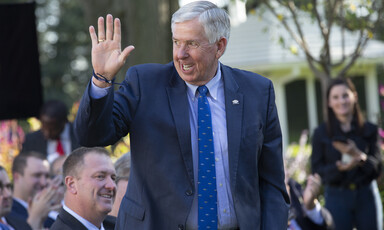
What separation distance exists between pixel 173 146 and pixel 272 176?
567mm

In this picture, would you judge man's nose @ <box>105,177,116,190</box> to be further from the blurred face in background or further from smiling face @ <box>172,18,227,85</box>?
smiling face @ <box>172,18,227,85</box>

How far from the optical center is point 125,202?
10.9 feet

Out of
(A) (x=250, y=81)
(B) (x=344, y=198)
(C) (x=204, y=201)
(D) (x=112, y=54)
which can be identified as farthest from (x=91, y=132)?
(B) (x=344, y=198)

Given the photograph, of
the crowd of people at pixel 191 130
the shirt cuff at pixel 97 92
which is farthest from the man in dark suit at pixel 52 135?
the shirt cuff at pixel 97 92

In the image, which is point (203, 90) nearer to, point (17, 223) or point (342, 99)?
point (17, 223)

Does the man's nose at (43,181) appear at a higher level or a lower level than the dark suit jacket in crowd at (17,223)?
higher

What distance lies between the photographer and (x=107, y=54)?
3.07 meters

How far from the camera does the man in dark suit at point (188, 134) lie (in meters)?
3.18

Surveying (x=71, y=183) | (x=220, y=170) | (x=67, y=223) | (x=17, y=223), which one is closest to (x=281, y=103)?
(x=17, y=223)

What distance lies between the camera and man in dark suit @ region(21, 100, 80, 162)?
836 centimetres

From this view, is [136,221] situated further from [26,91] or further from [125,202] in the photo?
[26,91]

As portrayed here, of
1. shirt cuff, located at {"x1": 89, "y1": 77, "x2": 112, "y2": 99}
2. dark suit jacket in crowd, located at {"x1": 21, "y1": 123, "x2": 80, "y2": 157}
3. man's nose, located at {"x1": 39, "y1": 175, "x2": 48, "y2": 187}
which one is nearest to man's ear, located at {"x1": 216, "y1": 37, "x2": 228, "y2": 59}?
shirt cuff, located at {"x1": 89, "y1": 77, "x2": 112, "y2": 99}

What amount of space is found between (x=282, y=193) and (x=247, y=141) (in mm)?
385

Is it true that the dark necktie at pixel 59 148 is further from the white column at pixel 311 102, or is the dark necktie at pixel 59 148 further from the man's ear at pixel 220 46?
the white column at pixel 311 102
